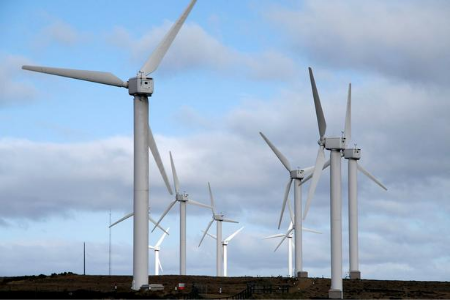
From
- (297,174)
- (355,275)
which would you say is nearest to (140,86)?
(355,275)

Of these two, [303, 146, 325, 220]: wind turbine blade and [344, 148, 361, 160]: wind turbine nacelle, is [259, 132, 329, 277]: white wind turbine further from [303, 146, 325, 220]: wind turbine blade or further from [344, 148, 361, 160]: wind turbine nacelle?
[303, 146, 325, 220]: wind turbine blade

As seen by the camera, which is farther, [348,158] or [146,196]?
[348,158]

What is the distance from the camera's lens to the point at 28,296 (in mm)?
94625

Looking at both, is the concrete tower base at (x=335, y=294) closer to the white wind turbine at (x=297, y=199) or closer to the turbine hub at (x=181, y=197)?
the white wind turbine at (x=297, y=199)

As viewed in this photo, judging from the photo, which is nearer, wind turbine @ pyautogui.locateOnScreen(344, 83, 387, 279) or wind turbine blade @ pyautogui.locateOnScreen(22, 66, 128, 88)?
wind turbine blade @ pyautogui.locateOnScreen(22, 66, 128, 88)

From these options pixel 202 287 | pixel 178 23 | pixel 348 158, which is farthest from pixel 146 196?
pixel 348 158

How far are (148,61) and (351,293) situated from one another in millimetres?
39665

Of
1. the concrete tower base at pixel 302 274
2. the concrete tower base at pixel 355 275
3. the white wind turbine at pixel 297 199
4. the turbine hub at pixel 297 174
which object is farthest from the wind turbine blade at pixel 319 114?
the turbine hub at pixel 297 174

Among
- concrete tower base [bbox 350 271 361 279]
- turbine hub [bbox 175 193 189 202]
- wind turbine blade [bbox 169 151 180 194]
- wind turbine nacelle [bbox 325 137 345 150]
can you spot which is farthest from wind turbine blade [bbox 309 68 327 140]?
turbine hub [bbox 175 193 189 202]

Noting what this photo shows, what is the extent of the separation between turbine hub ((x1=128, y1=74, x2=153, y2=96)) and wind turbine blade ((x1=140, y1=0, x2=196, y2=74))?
A: 1.62m

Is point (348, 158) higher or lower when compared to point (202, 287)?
higher

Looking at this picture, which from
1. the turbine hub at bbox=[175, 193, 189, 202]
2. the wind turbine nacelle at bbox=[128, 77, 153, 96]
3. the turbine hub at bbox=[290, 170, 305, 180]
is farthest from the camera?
the turbine hub at bbox=[175, 193, 189, 202]

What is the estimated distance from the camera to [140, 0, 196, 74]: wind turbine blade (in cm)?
9938

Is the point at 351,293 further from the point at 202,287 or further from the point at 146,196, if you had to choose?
the point at 146,196
